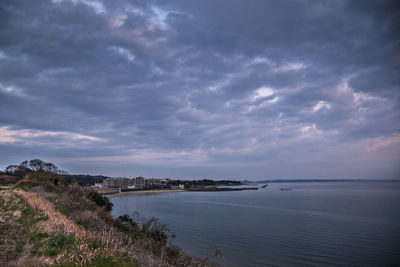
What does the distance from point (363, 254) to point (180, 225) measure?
2067cm

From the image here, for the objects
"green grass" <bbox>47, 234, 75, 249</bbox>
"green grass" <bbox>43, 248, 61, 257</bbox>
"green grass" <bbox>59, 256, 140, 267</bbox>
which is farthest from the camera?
"green grass" <bbox>47, 234, 75, 249</bbox>

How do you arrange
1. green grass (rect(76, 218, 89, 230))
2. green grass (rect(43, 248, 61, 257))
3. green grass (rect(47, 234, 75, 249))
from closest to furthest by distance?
green grass (rect(43, 248, 61, 257))
green grass (rect(47, 234, 75, 249))
green grass (rect(76, 218, 89, 230))

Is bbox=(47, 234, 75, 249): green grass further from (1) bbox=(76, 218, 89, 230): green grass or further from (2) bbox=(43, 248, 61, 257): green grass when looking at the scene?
(1) bbox=(76, 218, 89, 230): green grass

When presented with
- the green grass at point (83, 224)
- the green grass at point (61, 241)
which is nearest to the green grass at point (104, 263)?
the green grass at point (61, 241)

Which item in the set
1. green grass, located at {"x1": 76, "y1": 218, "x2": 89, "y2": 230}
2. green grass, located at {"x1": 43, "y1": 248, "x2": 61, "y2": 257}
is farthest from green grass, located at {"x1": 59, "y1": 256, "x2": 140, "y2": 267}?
green grass, located at {"x1": 76, "y1": 218, "x2": 89, "y2": 230}

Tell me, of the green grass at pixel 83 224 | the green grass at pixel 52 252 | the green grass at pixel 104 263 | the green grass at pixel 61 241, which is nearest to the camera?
the green grass at pixel 104 263

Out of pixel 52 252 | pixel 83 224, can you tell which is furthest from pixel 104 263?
pixel 83 224

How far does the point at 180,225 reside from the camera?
32.3 meters

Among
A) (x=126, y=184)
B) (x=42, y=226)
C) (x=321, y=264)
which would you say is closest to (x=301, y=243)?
(x=321, y=264)

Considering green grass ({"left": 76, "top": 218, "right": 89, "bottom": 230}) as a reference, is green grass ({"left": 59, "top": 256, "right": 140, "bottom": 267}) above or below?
above

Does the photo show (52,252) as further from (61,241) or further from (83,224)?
(83,224)

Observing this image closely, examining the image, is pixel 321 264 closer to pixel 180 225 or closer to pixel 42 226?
pixel 42 226

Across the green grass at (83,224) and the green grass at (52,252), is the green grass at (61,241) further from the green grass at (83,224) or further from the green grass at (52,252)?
the green grass at (83,224)

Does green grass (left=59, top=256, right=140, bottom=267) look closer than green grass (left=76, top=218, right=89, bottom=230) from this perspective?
Yes
